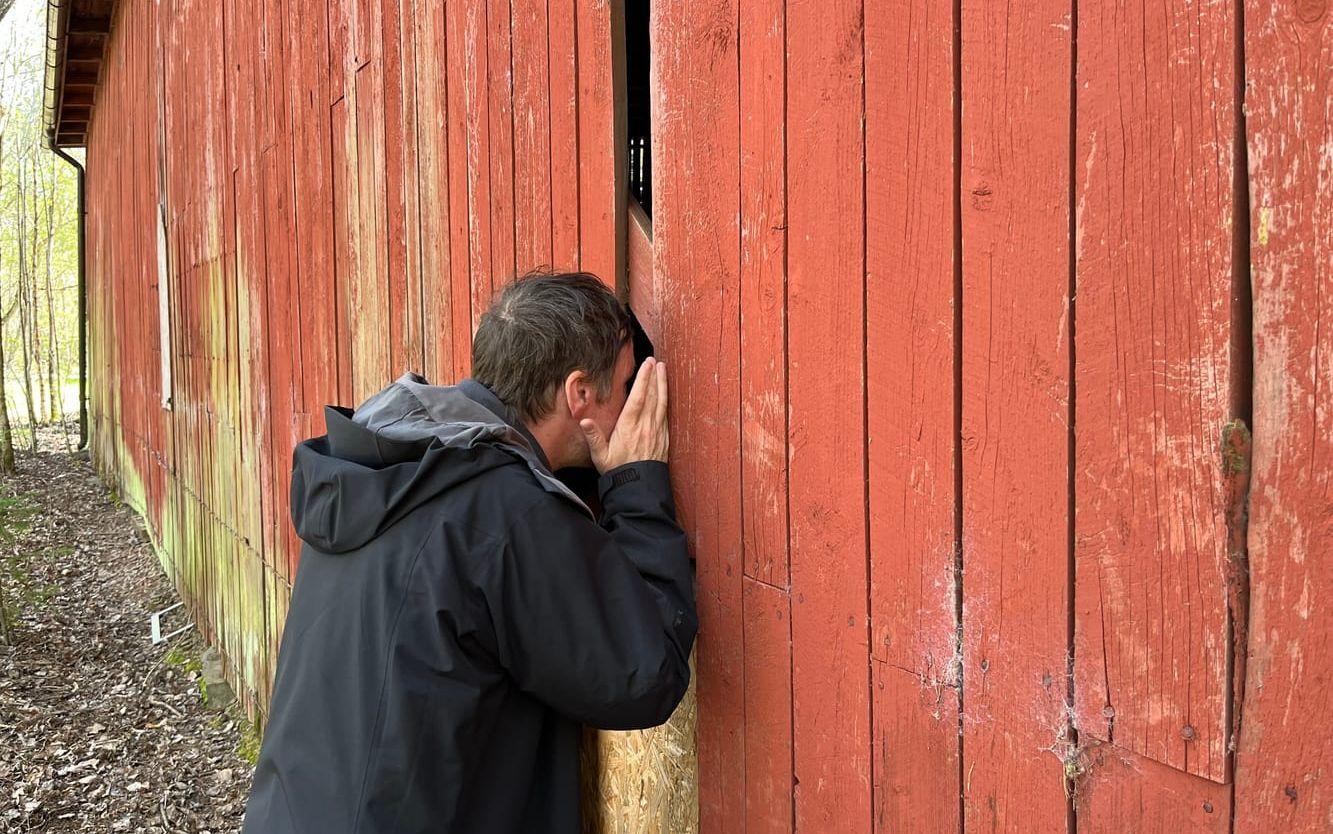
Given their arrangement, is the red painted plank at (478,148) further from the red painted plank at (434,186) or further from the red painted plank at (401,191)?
the red painted plank at (401,191)

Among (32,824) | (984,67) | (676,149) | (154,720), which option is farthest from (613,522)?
(154,720)

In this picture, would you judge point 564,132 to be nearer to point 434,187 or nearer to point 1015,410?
point 434,187

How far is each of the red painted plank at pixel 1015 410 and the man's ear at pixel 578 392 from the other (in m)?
0.95

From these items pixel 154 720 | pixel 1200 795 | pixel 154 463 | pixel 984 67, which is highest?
pixel 984 67

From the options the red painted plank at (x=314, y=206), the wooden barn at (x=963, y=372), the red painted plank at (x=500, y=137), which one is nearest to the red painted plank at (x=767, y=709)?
the wooden barn at (x=963, y=372)

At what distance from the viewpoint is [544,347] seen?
2.23 meters

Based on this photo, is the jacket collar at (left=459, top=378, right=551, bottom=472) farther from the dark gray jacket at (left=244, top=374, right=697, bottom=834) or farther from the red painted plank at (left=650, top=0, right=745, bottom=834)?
the red painted plank at (left=650, top=0, right=745, bottom=834)

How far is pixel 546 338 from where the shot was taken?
222 cm

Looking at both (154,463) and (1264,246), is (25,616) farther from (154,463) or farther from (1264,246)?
(1264,246)

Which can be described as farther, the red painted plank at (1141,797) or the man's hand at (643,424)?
the man's hand at (643,424)

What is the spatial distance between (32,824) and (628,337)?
4849 mm

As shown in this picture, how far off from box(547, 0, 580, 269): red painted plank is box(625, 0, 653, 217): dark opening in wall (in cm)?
21

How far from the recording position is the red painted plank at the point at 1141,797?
3.95 ft

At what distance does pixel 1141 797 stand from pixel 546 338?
1.39 m
